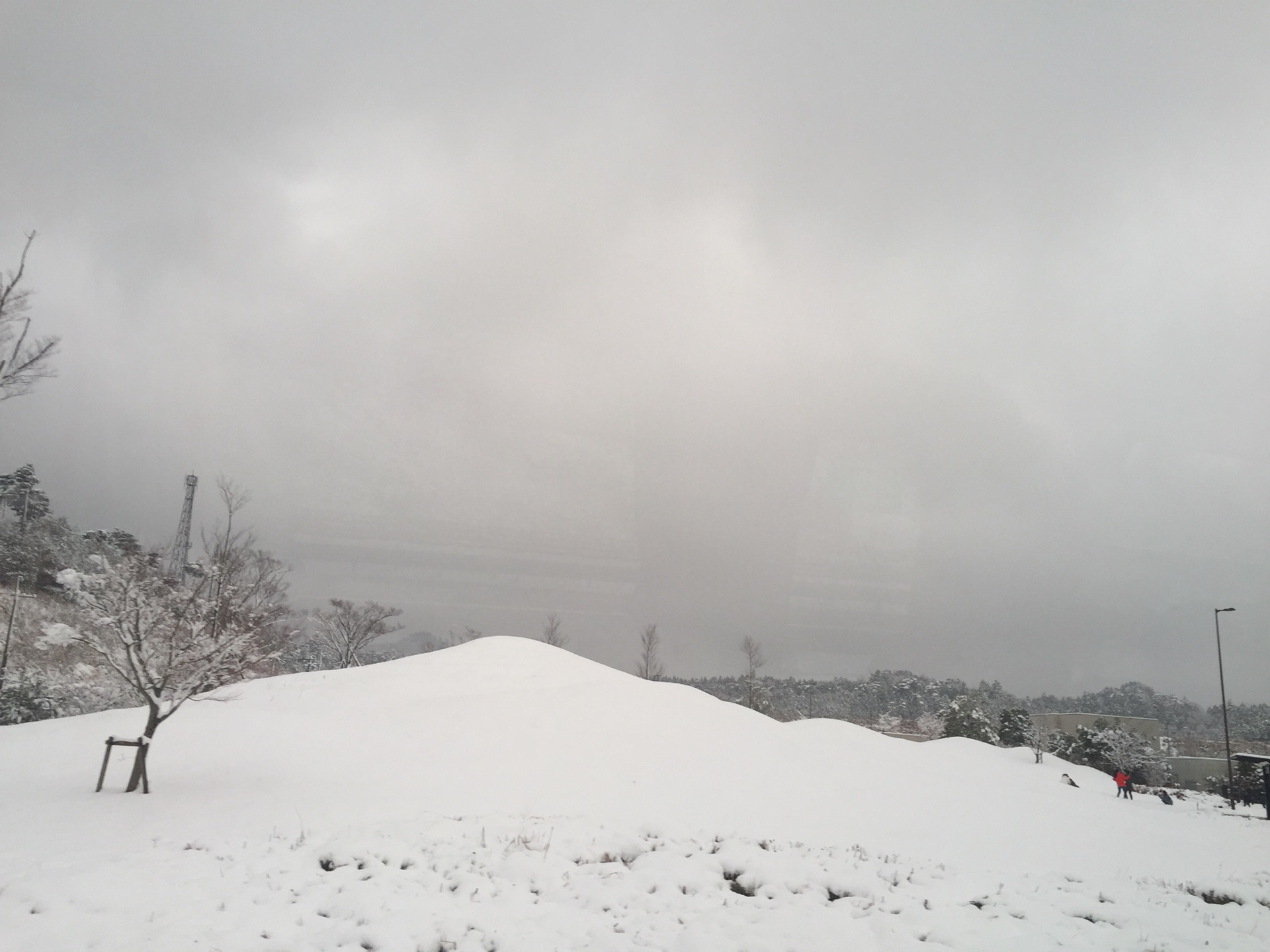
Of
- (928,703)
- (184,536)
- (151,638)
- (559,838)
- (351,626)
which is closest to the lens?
(559,838)

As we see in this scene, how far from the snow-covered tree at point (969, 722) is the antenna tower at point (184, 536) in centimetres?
4639

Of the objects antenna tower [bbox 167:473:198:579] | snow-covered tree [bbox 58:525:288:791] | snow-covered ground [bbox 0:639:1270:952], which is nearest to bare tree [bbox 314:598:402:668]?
antenna tower [bbox 167:473:198:579]

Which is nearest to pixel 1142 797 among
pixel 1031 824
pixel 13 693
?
pixel 1031 824

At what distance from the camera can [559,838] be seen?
8.30 metres

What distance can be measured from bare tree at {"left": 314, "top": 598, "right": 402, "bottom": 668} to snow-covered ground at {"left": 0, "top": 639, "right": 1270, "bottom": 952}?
763 inches

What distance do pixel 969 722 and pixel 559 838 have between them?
46.2 meters

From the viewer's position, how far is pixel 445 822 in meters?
9.13

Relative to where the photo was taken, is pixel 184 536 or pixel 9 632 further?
pixel 184 536

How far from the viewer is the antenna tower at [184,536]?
3050cm

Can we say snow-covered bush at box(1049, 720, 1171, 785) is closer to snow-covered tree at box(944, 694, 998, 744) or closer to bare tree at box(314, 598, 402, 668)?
snow-covered tree at box(944, 694, 998, 744)

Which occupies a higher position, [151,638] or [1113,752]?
[151,638]

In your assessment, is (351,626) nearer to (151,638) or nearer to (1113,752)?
(151,638)

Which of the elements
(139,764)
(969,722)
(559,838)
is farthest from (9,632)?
(969,722)

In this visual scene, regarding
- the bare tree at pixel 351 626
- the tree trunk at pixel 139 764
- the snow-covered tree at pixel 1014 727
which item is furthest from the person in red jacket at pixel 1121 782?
the bare tree at pixel 351 626
